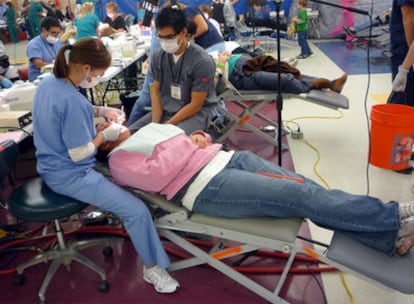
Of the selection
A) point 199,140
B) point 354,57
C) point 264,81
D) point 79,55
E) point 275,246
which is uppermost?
point 79,55

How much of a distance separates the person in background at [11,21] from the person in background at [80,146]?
33.4 feet

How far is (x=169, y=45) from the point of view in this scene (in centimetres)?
224

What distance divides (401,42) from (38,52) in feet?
10.0

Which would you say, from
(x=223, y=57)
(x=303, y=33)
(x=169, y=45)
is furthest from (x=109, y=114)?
(x=303, y=33)

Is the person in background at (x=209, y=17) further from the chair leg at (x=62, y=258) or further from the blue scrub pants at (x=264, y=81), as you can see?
the chair leg at (x=62, y=258)

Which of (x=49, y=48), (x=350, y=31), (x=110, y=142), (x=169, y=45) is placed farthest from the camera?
(x=350, y=31)

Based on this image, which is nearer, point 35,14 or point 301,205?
point 301,205

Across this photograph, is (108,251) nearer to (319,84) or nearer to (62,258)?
(62,258)

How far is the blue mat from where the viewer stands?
5598 mm

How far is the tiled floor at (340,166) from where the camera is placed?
175cm

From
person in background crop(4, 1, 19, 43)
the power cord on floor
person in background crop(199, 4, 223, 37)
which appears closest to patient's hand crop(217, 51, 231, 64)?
person in background crop(199, 4, 223, 37)

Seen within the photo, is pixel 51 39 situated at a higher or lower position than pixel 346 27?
higher

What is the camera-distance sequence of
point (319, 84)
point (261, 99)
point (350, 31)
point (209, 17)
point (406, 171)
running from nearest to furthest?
1. point (406, 171)
2. point (261, 99)
3. point (319, 84)
4. point (209, 17)
5. point (350, 31)

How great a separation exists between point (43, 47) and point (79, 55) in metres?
2.35
